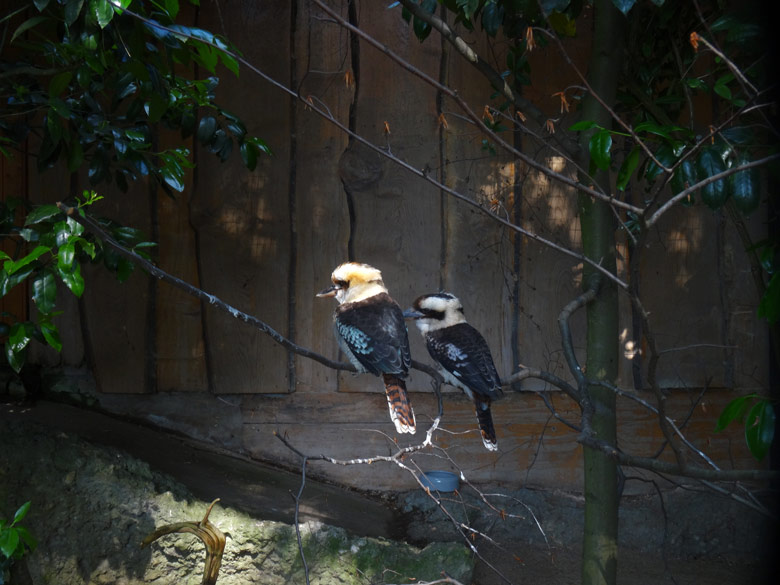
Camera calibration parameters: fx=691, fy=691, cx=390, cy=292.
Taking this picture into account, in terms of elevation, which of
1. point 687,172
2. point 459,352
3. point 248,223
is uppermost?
point 248,223

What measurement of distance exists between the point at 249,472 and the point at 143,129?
A: 179 centimetres

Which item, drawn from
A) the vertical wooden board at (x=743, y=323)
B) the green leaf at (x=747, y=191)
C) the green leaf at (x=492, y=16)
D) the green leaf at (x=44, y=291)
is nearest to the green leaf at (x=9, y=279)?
the green leaf at (x=44, y=291)

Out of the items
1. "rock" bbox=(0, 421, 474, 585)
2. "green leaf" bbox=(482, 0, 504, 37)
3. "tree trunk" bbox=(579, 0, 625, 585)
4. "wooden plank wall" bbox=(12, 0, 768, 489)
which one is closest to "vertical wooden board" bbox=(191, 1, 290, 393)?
"wooden plank wall" bbox=(12, 0, 768, 489)

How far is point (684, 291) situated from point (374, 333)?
1.83 meters

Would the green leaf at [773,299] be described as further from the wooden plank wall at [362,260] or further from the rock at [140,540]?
the wooden plank wall at [362,260]

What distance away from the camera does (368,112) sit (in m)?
3.58

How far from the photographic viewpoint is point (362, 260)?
3604 millimetres

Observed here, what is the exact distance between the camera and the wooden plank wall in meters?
3.54

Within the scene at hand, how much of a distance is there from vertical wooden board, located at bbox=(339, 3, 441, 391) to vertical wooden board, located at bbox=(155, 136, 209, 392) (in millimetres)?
801

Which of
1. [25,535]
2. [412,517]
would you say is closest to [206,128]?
[25,535]

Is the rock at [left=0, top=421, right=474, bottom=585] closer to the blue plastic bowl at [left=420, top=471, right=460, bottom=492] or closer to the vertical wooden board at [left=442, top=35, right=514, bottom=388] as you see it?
the blue plastic bowl at [left=420, top=471, right=460, bottom=492]

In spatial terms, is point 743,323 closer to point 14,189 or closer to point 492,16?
point 492,16

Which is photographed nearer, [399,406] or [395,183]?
[399,406]

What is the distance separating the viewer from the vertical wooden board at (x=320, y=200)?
3.56 meters
